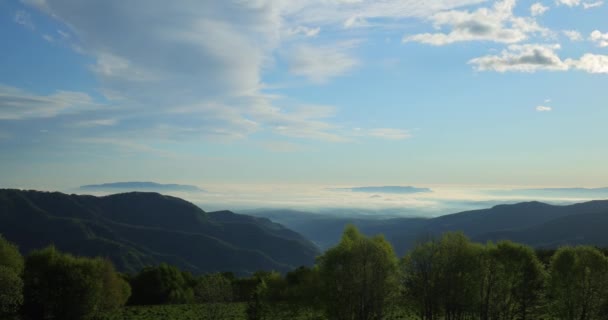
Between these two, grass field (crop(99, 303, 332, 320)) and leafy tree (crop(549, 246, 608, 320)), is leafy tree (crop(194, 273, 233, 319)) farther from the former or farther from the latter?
leafy tree (crop(549, 246, 608, 320))

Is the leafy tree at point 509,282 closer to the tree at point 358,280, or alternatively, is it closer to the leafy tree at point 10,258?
the tree at point 358,280

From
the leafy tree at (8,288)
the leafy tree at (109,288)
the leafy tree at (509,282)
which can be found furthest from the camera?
the leafy tree at (109,288)

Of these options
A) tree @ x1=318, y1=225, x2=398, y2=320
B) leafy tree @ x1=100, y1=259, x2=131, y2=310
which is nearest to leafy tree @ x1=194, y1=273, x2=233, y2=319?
tree @ x1=318, y1=225, x2=398, y2=320

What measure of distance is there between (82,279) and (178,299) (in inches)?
1720

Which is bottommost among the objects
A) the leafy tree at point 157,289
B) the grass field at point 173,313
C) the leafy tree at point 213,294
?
the leafy tree at point 157,289

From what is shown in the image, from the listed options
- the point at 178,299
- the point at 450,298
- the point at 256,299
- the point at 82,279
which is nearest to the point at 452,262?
the point at 450,298

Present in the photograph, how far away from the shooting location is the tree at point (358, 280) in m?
56.2

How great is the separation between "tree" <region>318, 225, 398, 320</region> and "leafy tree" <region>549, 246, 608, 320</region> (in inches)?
839

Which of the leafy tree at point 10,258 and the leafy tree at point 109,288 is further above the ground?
the leafy tree at point 10,258

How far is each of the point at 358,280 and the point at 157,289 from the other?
69.1 m

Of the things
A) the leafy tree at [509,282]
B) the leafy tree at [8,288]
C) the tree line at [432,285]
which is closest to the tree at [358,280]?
the tree line at [432,285]

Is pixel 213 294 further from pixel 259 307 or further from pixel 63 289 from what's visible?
pixel 63 289

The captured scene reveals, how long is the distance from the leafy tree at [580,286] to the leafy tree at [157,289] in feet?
255

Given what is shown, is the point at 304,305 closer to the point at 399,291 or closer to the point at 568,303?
the point at 399,291
